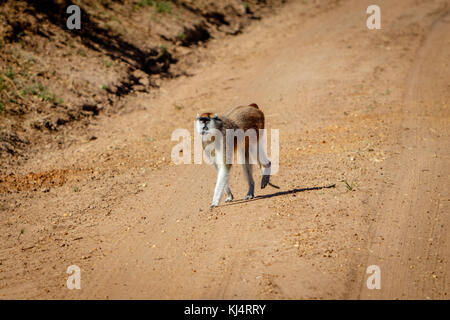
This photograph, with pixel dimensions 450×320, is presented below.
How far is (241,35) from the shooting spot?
68.5 feet

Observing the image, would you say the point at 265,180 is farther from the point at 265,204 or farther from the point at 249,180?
the point at 265,204

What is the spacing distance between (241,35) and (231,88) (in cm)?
742

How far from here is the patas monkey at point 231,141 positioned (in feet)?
24.0

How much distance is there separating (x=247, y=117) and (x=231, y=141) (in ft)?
2.54

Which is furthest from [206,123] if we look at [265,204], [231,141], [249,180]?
[265,204]

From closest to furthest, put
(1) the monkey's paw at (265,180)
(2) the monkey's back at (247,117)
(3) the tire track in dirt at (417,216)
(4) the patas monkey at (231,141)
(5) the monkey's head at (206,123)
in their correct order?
(3) the tire track in dirt at (417,216), (5) the monkey's head at (206,123), (4) the patas monkey at (231,141), (2) the monkey's back at (247,117), (1) the monkey's paw at (265,180)

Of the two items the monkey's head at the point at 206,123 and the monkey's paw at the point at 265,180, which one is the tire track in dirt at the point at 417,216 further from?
the monkey's head at the point at 206,123

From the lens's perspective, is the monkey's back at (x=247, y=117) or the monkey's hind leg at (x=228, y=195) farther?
the monkey's back at (x=247, y=117)

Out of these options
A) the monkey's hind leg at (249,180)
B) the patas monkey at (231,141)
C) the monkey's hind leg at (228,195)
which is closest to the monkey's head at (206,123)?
the patas monkey at (231,141)

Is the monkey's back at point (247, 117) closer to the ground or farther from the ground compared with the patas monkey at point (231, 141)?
farther from the ground

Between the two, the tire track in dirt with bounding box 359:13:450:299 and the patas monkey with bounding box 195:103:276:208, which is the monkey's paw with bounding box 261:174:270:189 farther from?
the tire track in dirt with bounding box 359:13:450:299

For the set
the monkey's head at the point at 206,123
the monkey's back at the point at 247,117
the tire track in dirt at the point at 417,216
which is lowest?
the tire track in dirt at the point at 417,216

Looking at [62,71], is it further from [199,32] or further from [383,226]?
[383,226]

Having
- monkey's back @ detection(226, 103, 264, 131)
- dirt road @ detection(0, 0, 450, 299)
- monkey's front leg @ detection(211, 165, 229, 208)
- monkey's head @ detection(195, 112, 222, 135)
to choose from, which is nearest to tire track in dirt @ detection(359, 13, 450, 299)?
dirt road @ detection(0, 0, 450, 299)
